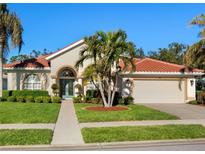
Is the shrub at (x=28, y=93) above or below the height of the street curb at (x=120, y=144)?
above

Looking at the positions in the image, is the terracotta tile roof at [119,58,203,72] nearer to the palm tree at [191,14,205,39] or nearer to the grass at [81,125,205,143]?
the palm tree at [191,14,205,39]

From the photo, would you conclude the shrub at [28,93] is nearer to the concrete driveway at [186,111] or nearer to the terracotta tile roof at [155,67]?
the terracotta tile roof at [155,67]

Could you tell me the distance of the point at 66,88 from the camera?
90.6 ft

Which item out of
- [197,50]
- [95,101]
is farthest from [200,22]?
[95,101]

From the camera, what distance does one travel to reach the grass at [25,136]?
9.29 m

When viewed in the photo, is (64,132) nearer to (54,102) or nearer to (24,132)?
(24,132)

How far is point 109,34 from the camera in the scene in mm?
18797

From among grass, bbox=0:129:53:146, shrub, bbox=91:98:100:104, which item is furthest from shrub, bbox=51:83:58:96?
grass, bbox=0:129:53:146

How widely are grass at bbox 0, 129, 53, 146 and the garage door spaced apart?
15.4 m

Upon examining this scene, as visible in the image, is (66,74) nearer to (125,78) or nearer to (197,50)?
(125,78)

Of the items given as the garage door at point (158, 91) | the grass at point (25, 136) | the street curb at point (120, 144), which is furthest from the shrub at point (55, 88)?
the street curb at point (120, 144)

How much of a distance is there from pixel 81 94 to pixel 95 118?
12.5 meters

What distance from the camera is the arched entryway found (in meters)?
27.3

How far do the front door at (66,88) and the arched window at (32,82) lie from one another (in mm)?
2100
